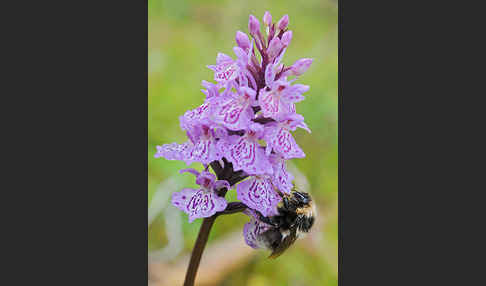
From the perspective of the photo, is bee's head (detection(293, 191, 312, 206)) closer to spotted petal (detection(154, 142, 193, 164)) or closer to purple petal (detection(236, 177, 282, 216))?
purple petal (detection(236, 177, 282, 216))

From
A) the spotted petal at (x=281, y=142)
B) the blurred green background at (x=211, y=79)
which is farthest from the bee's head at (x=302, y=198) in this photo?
the blurred green background at (x=211, y=79)

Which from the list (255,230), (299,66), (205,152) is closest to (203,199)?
(205,152)

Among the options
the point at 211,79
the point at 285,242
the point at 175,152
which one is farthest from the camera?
the point at 211,79

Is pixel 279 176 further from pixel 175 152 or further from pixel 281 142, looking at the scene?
pixel 175 152

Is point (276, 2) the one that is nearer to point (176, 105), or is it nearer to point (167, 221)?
point (176, 105)

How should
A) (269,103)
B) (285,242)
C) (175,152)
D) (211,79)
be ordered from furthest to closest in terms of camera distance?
1. (211,79)
2. (285,242)
3. (175,152)
4. (269,103)
